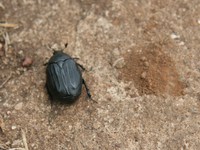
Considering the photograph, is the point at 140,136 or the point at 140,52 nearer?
the point at 140,136

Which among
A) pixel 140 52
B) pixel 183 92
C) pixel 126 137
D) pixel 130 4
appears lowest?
pixel 126 137

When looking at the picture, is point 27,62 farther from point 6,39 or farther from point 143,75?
point 143,75

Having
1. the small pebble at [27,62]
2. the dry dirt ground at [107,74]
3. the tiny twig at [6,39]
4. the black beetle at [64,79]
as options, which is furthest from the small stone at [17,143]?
the tiny twig at [6,39]

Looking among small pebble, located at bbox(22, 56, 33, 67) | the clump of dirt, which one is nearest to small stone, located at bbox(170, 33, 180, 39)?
the clump of dirt

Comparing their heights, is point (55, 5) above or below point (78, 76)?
above

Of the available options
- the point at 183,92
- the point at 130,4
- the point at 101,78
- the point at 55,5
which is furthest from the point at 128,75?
the point at 55,5

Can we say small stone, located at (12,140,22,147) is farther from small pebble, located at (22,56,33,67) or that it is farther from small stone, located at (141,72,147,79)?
small stone, located at (141,72,147,79)

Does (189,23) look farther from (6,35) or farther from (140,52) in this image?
(6,35)
